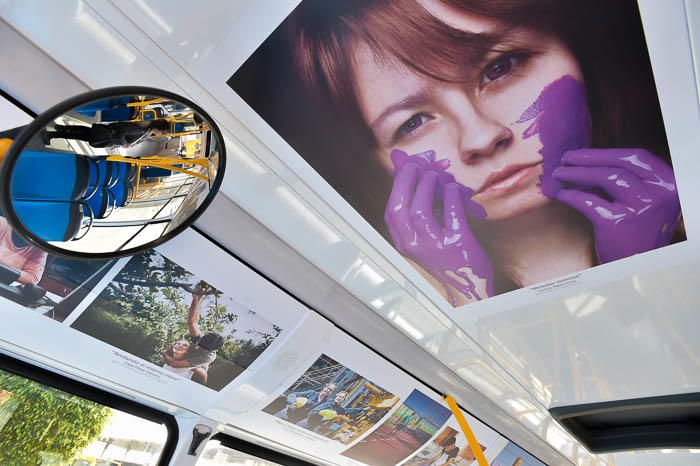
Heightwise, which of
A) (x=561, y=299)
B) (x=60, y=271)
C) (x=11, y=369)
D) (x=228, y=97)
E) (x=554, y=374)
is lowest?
(x=11, y=369)

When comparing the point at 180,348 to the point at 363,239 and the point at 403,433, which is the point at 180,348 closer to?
the point at 363,239

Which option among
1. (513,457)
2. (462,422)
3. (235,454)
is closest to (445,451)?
(462,422)

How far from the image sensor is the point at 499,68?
974 mm

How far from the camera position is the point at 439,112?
3.47 feet

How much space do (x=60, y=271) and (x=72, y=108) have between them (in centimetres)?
62

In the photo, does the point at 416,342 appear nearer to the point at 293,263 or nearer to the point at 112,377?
the point at 293,263

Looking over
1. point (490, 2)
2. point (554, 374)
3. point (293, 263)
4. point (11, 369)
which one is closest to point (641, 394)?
point (554, 374)

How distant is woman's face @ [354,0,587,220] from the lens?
0.94 m

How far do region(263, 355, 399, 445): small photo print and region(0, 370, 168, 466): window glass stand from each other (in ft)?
1.73

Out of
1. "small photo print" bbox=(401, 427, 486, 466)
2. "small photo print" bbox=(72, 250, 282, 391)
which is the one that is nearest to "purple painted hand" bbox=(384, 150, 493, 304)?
"small photo print" bbox=(72, 250, 282, 391)

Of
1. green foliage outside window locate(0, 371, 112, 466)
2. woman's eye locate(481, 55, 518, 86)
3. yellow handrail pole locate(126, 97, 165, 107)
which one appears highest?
woman's eye locate(481, 55, 518, 86)

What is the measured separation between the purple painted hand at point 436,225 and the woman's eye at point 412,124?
57 millimetres

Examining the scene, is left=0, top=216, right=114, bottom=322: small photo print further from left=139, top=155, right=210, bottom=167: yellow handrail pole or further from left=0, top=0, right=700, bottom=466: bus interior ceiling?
left=139, top=155, right=210, bottom=167: yellow handrail pole

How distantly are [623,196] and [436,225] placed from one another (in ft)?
1.53
